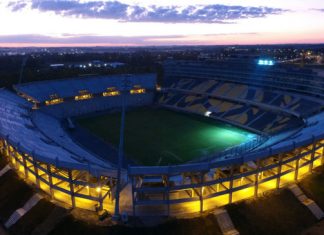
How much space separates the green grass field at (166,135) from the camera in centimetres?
4331

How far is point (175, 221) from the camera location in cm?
2394

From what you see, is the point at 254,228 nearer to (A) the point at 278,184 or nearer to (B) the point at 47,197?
(A) the point at 278,184

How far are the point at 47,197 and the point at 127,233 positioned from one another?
8.75 m

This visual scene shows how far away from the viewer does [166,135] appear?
52.7 m

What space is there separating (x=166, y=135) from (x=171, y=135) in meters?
0.82

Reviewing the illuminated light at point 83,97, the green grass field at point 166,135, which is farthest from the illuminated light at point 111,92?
the green grass field at point 166,135

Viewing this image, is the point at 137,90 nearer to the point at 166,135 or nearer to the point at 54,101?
the point at 54,101

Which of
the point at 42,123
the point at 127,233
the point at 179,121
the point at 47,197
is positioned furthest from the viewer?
Answer: the point at 179,121

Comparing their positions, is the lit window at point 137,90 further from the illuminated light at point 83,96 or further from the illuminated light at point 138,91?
the illuminated light at point 83,96

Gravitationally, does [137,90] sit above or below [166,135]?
above

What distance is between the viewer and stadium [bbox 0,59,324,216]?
996 inches

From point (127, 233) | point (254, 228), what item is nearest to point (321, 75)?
point (254, 228)

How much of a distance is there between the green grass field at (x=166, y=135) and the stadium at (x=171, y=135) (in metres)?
0.17

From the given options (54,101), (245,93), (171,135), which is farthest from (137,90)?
(171,135)
